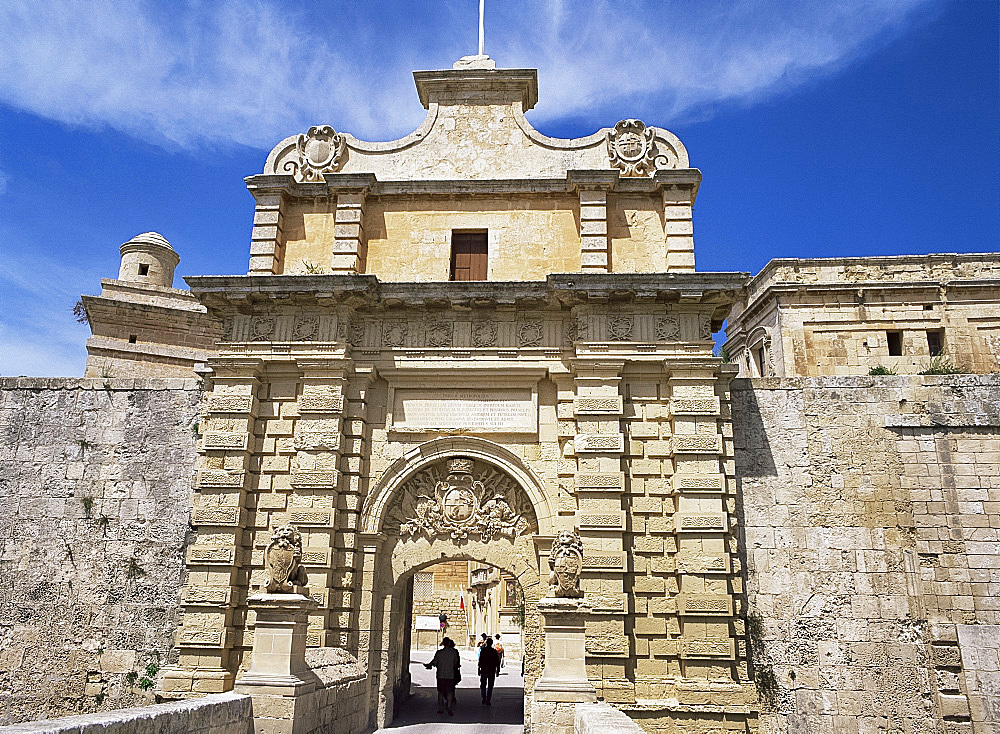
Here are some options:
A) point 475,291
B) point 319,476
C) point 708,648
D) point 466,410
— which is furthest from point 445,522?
point 708,648

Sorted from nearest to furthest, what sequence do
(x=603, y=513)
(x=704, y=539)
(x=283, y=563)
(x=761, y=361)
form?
(x=283, y=563)
(x=704, y=539)
(x=603, y=513)
(x=761, y=361)

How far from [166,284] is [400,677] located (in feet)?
45.0

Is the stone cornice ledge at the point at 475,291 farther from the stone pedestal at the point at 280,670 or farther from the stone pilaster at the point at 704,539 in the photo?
the stone pedestal at the point at 280,670

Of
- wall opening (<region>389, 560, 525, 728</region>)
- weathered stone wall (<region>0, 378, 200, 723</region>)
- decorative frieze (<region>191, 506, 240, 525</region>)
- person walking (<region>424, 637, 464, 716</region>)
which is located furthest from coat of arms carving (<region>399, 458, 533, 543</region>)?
wall opening (<region>389, 560, 525, 728</region>)

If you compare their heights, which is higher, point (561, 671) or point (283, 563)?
point (283, 563)

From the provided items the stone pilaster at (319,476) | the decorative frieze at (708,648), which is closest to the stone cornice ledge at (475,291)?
the stone pilaster at (319,476)

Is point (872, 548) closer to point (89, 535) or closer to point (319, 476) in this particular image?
point (319, 476)

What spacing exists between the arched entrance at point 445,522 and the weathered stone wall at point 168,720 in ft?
11.9

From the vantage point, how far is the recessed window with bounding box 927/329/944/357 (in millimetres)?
20016

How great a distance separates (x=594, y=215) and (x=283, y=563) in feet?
25.1

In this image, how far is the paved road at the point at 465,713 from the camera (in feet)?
40.2

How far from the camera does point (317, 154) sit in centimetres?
1446

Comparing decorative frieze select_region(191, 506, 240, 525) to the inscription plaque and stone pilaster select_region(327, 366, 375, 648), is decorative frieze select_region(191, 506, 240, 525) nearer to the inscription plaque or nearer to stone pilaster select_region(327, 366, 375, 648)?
stone pilaster select_region(327, 366, 375, 648)

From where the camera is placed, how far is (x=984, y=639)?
12812 mm
